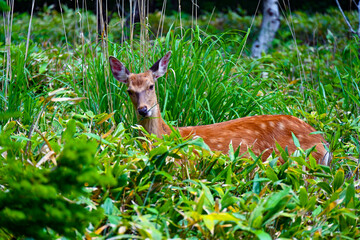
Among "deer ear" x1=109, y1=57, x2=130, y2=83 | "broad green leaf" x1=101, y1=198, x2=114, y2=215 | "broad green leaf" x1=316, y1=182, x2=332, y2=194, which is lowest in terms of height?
"broad green leaf" x1=316, y1=182, x2=332, y2=194

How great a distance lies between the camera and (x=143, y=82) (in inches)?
158

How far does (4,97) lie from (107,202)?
2169 millimetres

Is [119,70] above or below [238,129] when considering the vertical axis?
above

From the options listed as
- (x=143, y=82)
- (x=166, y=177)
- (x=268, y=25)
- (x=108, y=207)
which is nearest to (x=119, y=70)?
(x=143, y=82)

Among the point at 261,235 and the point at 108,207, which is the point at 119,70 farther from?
the point at 261,235

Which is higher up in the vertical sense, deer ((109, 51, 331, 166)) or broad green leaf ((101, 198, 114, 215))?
broad green leaf ((101, 198, 114, 215))

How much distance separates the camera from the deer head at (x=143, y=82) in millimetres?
3953

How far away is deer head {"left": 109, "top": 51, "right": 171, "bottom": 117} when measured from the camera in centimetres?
395

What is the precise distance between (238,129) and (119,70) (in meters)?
1.05

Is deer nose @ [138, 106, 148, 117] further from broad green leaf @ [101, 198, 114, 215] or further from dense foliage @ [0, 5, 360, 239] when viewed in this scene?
broad green leaf @ [101, 198, 114, 215]

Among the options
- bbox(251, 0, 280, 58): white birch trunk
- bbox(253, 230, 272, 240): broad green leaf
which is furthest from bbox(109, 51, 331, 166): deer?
bbox(251, 0, 280, 58): white birch trunk

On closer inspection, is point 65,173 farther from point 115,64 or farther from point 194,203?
point 115,64

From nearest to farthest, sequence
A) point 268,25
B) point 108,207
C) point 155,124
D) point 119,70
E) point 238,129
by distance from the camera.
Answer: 1. point 108,207
2. point 238,129
3. point 155,124
4. point 119,70
5. point 268,25

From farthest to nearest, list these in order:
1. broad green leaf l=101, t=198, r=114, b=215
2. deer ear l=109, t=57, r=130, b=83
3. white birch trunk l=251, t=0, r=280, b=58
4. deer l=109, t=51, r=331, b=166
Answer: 1. white birch trunk l=251, t=0, r=280, b=58
2. deer ear l=109, t=57, r=130, b=83
3. deer l=109, t=51, r=331, b=166
4. broad green leaf l=101, t=198, r=114, b=215
